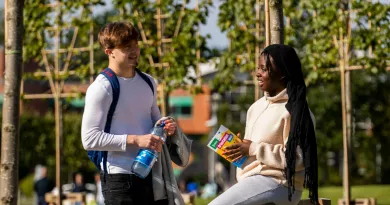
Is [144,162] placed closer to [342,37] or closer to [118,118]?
[118,118]

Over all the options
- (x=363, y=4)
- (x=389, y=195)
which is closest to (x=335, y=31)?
(x=363, y=4)

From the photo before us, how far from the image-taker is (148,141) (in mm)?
5633

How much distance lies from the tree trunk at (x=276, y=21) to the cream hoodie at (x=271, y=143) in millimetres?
1804

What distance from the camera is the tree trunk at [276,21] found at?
7605mm

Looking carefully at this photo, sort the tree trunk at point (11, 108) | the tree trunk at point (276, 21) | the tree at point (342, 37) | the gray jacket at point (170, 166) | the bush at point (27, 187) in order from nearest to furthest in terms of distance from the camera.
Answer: the gray jacket at point (170, 166)
the tree trunk at point (276, 21)
the tree trunk at point (11, 108)
the tree at point (342, 37)
the bush at point (27, 187)

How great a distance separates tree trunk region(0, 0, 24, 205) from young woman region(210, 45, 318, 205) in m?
3.28

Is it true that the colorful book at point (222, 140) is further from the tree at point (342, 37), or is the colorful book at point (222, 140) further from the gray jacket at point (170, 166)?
the tree at point (342, 37)

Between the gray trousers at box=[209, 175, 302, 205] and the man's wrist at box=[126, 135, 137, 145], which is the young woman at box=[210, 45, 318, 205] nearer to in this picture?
the gray trousers at box=[209, 175, 302, 205]

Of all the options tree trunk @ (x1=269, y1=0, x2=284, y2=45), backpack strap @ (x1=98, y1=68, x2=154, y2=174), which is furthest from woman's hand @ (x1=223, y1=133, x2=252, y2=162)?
tree trunk @ (x1=269, y1=0, x2=284, y2=45)

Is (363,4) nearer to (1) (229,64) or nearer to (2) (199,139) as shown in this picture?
(1) (229,64)

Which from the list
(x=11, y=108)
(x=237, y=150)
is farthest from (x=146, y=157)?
(x=11, y=108)

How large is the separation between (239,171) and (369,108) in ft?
158

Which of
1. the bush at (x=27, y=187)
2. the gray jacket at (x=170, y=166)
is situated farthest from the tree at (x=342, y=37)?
the bush at (x=27, y=187)

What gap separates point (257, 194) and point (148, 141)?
0.64 meters
